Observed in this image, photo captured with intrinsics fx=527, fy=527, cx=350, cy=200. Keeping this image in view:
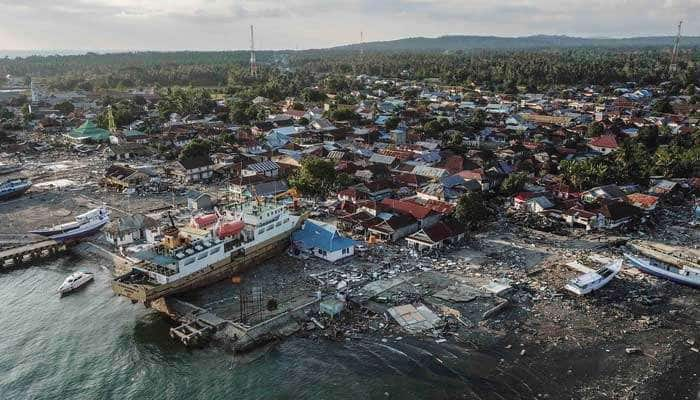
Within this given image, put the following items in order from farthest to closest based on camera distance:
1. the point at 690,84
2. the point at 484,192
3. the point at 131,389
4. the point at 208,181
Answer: the point at 690,84
the point at 208,181
the point at 484,192
the point at 131,389

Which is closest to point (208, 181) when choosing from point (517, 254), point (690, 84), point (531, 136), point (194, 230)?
point (194, 230)

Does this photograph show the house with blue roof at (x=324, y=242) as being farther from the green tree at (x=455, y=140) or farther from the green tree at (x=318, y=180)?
the green tree at (x=455, y=140)

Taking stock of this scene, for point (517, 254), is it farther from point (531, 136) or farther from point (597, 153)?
point (531, 136)

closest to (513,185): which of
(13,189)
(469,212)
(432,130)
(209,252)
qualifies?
(469,212)

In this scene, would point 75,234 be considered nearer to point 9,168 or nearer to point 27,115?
point 9,168

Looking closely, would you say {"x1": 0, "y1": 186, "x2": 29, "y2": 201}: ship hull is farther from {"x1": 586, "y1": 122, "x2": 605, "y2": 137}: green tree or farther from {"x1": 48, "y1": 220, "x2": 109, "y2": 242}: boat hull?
{"x1": 586, "y1": 122, "x2": 605, "y2": 137}: green tree

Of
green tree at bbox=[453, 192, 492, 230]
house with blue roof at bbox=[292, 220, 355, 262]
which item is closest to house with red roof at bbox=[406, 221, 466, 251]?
green tree at bbox=[453, 192, 492, 230]
